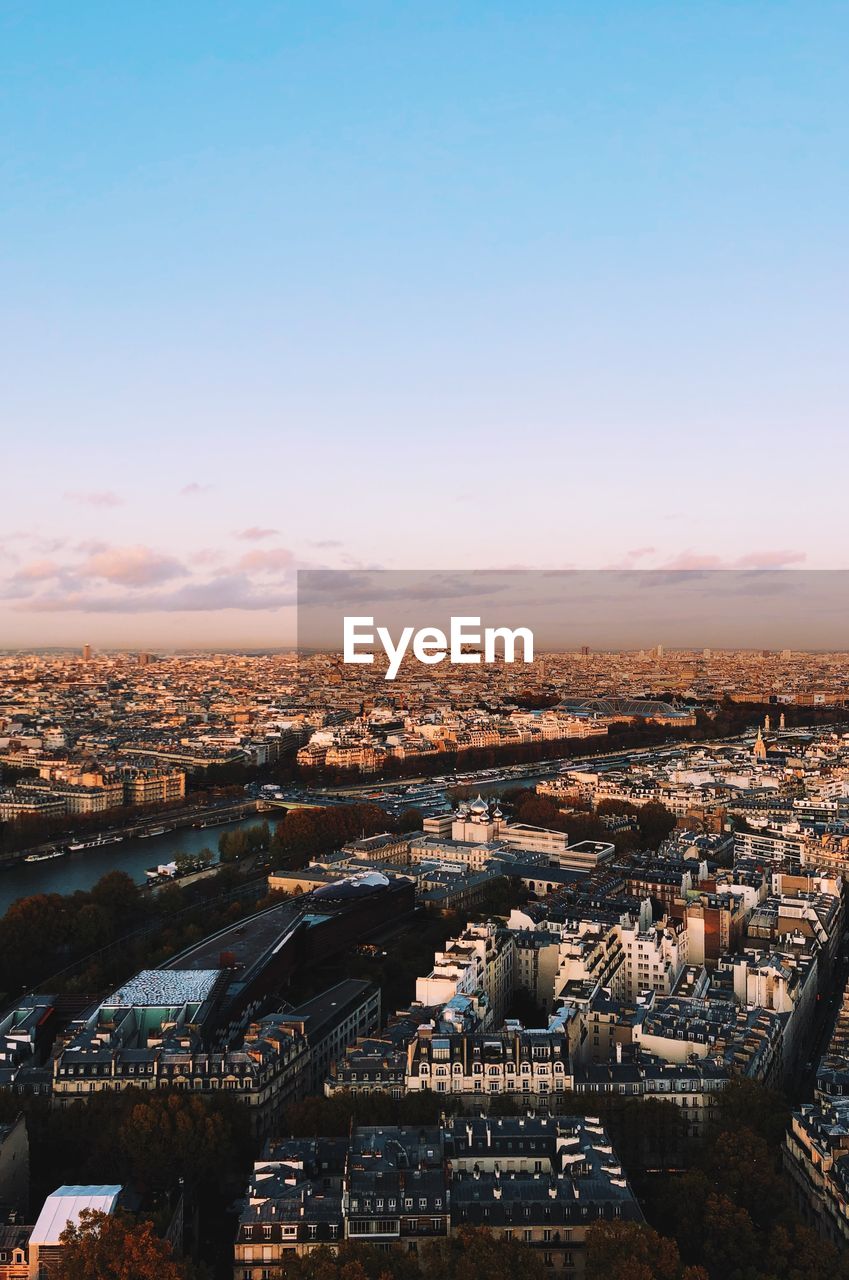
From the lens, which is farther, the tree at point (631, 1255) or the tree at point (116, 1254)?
the tree at point (116, 1254)

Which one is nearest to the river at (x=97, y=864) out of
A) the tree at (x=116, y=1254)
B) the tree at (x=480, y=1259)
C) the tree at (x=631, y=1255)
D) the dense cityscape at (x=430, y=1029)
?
the dense cityscape at (x=430, y=1029)

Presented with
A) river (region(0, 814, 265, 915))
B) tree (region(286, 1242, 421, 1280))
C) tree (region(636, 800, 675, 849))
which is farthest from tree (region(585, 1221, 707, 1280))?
tree (region(636, 800, 675, 849))

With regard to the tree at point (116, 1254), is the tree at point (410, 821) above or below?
below

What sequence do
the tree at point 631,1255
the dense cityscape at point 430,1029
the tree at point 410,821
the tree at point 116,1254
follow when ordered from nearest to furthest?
1. the tree at point 631,1255
2. the tree at point 116,1254
3. the dense cityscape at point 430,1029
4. the tree at point 410,821

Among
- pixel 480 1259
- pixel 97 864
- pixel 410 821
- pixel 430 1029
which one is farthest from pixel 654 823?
pixel 480 1259

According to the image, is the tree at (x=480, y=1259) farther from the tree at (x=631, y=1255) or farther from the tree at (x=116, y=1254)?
the tree at (x=116, y=1254)

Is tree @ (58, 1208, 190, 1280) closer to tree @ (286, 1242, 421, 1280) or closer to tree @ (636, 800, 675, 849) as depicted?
tree @ (286, 1242, 421, 1280)
